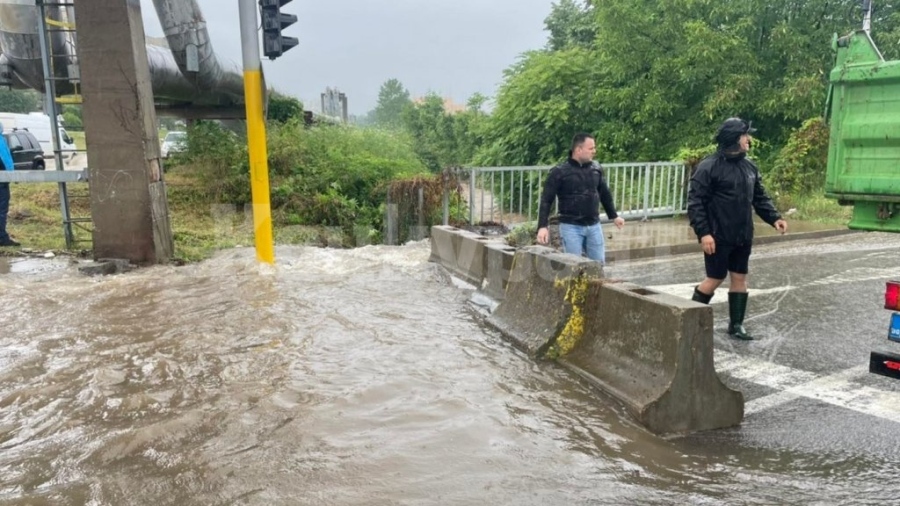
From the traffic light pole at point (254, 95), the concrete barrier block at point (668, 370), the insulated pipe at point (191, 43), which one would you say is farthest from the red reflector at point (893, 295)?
the insulated pipe at point (191, 43)

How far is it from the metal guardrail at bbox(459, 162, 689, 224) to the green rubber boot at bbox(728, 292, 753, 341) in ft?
15.1

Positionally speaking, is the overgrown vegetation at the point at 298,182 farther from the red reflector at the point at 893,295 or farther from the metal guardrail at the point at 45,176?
the red reflector at the point at 893,295

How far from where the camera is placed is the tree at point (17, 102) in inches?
2264

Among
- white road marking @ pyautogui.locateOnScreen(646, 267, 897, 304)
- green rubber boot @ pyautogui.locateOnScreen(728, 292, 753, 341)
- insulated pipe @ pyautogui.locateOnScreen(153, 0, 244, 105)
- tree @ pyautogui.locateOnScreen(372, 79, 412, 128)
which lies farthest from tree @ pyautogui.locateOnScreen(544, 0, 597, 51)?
tree @ pyautogui.locateOnScreen(372, 79, 412, 128)

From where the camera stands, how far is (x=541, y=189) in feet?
35.2

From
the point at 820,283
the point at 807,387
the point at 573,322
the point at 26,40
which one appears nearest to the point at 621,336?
the point at 573,322

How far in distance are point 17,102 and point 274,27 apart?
214 ft

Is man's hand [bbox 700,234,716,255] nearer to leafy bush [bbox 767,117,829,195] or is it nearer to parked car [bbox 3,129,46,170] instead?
leafy bush [bbox 767,117,829,195]

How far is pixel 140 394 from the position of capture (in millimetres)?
4281

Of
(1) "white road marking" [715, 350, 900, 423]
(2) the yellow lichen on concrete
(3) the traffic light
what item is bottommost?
(1) "white road marking" [715, 350, 900, 423]

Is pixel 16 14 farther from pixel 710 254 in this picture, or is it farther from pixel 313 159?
pixel 710 254

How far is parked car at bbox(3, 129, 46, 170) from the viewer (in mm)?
20922

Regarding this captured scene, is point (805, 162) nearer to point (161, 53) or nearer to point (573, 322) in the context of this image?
point (573, 322)

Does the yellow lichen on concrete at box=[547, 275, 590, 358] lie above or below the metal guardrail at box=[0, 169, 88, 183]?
below
